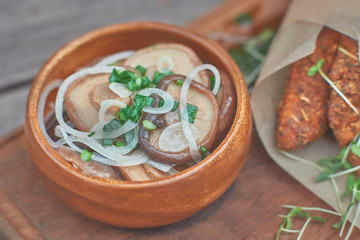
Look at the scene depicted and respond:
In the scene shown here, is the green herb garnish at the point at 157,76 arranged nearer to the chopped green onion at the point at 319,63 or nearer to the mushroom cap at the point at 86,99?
the mushroom cap at the point at 86,99

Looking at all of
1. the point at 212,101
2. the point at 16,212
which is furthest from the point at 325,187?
the point at 16,212

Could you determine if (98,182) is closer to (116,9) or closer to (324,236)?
(324,236)

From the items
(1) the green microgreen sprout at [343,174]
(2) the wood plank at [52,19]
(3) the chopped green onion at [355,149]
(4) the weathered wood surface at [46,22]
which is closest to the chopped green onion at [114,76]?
(1) the green microgreen sprout at [343,174]

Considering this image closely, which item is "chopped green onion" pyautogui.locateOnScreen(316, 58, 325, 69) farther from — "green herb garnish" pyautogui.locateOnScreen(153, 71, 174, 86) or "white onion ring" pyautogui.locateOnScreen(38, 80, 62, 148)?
"white onion ring" pyautogui.locateOnScreen(38, 80, 62, 148)

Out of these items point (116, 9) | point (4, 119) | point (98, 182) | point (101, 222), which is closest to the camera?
point (98, 182)

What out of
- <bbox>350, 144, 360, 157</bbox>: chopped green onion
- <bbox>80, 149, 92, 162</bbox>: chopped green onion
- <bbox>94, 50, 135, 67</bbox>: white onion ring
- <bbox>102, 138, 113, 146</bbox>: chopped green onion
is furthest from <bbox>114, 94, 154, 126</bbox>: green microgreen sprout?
<bbox>350, 144, 360, 157</bbox>: chopped green onion

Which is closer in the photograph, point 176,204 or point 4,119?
point 176,204

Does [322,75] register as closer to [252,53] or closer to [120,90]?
[252,53]
